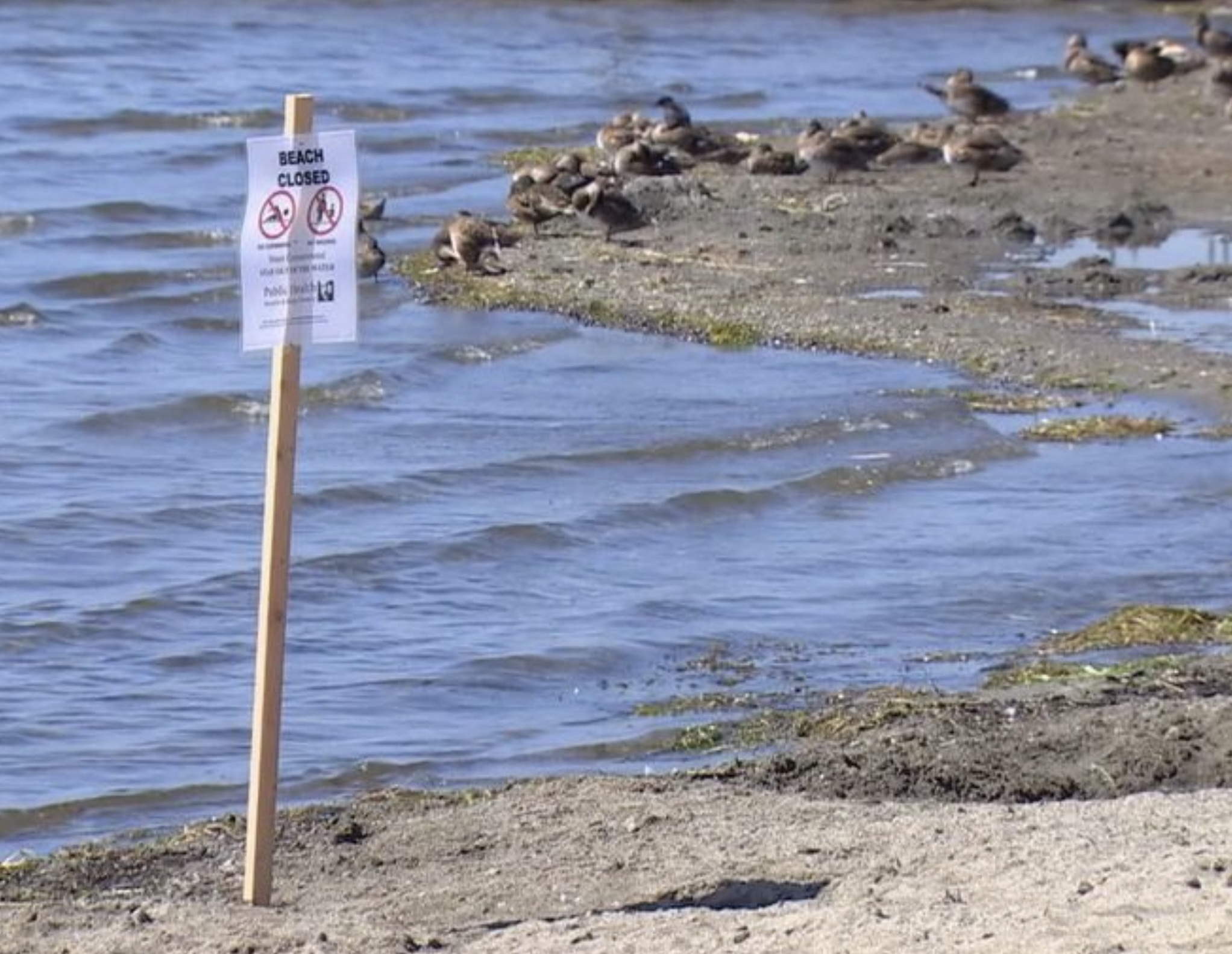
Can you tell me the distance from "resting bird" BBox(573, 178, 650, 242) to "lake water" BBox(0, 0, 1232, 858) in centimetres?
159

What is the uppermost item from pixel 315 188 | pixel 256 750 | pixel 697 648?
pixel 315 188

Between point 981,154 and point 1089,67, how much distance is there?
10054mm

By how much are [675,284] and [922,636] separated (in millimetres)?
7445

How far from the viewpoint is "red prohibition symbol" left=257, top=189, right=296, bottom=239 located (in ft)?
22.6

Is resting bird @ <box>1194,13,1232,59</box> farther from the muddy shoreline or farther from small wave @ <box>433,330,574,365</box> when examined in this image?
small wave @ <box>433,330,574,365</box>

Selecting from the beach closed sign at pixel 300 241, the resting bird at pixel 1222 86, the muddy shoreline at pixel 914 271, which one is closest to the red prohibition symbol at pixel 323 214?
the beach closed sign at pixel 300 241

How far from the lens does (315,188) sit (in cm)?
→ 690

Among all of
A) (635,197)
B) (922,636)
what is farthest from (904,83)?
(922,636)

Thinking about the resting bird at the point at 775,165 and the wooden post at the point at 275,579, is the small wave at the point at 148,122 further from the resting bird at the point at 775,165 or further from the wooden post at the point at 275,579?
the wooden post at the point at 275,579

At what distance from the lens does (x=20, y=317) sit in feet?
58.4

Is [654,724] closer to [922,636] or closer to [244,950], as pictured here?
[922,636]

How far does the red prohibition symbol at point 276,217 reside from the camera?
272 inches

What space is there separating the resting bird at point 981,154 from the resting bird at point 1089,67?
925 centimetres

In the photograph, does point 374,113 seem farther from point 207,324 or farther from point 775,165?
point 207,324
